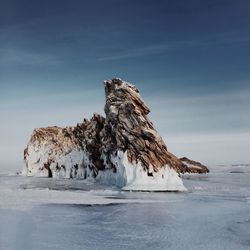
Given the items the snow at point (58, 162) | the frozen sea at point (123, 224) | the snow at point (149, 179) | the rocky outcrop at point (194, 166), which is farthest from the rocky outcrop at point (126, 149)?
the rocky outcrop at point (194, 166)

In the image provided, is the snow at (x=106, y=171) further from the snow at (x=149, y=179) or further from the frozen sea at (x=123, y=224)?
the frozen sea at (x=123, y=224)

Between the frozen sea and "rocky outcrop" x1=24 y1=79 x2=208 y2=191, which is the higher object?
"rocky outcrop" x1=24 y1=79 x2=208 y2=191

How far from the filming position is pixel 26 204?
121ft

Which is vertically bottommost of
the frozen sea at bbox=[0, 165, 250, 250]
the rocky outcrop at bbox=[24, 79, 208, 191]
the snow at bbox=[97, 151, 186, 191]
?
the frozen sea at bbox=[0, 165, 250, 250]

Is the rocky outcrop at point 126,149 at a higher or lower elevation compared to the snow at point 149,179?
higher

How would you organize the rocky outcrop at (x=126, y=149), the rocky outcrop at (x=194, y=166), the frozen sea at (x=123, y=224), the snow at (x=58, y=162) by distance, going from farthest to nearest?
the rocky outcrop at (x=194, y=166) < the snow at (x=58, y=162) < the rocky outcrop at (x=126, y=149) < the frozen sea at (x=123, y=224)

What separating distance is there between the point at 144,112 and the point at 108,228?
35.8 m

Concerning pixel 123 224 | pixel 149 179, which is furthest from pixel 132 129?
pixel 123 224

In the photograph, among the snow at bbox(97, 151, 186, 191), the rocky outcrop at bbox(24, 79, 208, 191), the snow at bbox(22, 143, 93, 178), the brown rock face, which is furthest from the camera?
the snow at bbox(22, 143, 93, 178)

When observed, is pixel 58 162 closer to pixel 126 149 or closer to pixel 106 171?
pixel 106 171

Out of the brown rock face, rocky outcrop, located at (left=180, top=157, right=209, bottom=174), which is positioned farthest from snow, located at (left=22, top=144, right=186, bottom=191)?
rocky outcrop, located at (left=180, top=157, right=209, bottom=174)

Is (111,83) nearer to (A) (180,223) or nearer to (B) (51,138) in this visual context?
(A) (180,223)

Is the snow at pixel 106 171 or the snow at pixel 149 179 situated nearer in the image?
the snow at pixel 149 179

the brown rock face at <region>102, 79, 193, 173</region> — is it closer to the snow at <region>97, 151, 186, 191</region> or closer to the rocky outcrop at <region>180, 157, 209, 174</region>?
the snow at <region>97, 151, 186, 191</region>
